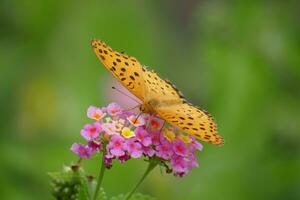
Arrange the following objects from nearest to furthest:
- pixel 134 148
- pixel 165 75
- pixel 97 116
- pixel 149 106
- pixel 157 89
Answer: pixel 134 148
pixel 97 116
pixel 149 106
pixel 157 89
pixel 165 75

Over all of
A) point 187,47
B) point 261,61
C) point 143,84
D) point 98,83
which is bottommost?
point 143,84

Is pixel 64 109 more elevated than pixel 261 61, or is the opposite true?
pixel 261 61

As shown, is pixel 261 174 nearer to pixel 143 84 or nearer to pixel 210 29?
pixel 210 29

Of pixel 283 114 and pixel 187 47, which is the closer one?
pixel 283 114

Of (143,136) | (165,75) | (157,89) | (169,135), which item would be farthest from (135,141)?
Answer: (165,75)

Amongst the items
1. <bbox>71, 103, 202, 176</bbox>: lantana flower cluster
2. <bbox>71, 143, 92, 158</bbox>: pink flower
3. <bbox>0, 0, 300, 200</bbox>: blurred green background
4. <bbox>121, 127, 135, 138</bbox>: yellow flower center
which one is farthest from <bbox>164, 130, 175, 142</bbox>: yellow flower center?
<bbox>0, 0, 300, 200</bbox>: blurred green background

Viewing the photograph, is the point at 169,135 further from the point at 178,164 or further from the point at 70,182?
the point at 70,182

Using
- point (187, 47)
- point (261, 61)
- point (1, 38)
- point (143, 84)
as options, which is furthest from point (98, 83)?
point (143, 84)
